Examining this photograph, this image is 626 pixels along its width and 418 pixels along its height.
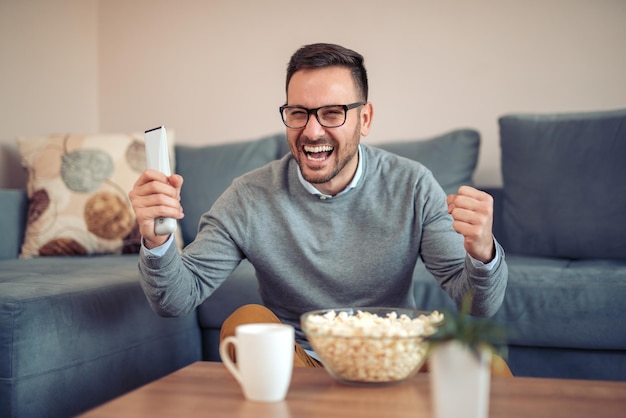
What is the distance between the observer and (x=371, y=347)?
0.89 metres

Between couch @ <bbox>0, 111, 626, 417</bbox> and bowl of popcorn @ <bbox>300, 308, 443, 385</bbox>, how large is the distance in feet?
2.47

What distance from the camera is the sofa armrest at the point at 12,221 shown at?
238 cm

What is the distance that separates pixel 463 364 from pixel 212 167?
2.00 m

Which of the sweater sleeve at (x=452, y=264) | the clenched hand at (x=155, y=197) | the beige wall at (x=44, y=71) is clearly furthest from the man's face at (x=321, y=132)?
the beige wall at (x=44, y=71)

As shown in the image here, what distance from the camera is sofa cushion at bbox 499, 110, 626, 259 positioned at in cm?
215

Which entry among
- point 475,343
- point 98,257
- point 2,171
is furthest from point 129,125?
point 475,343

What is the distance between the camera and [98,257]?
2369 mm

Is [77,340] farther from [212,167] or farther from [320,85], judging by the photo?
[212,167]

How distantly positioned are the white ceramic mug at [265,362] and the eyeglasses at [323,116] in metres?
0.69

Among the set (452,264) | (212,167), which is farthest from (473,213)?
(212,167)

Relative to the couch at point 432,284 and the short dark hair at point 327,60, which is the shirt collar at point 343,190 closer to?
the short dark hair at point 327,60

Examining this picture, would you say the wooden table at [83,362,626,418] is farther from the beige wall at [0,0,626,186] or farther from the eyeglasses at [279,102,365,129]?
the beige wall at [0,0,626,186]

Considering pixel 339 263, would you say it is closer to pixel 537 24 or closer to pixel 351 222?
pixel 351 222

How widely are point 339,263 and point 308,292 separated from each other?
89mm
